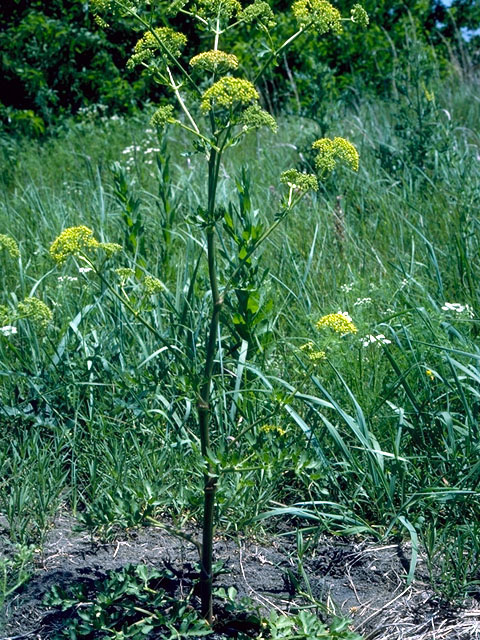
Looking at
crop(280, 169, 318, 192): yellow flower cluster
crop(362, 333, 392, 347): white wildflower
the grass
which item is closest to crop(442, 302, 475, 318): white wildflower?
the grass

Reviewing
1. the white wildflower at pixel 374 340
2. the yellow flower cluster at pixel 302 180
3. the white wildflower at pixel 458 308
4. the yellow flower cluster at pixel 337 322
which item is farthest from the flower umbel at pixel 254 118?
the white wildflower at pixel 458 308

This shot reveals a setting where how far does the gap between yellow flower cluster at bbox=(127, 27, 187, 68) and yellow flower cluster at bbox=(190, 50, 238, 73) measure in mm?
79

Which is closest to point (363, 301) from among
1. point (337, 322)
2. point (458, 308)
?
point (458, 308)

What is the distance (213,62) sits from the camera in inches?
66.2

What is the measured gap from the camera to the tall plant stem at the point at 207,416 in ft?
5.70

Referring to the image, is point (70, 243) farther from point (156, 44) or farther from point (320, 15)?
point (320, 15)

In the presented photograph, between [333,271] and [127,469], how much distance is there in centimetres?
145

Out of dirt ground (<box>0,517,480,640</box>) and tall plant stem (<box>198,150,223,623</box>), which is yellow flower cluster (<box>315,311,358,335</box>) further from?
dirt ground (<box>0,517,480,640</box>)

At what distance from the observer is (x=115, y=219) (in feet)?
13.8

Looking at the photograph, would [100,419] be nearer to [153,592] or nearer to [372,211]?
[153,592]

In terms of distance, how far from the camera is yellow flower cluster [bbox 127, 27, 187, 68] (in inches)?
69.1

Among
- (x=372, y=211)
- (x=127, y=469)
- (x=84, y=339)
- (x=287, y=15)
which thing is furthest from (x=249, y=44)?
(x=127, y=469)

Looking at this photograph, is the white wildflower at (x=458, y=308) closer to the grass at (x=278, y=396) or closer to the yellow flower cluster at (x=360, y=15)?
the grass at (x=278, y=396)

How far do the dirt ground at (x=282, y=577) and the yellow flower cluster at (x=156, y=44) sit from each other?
3.89 ft
